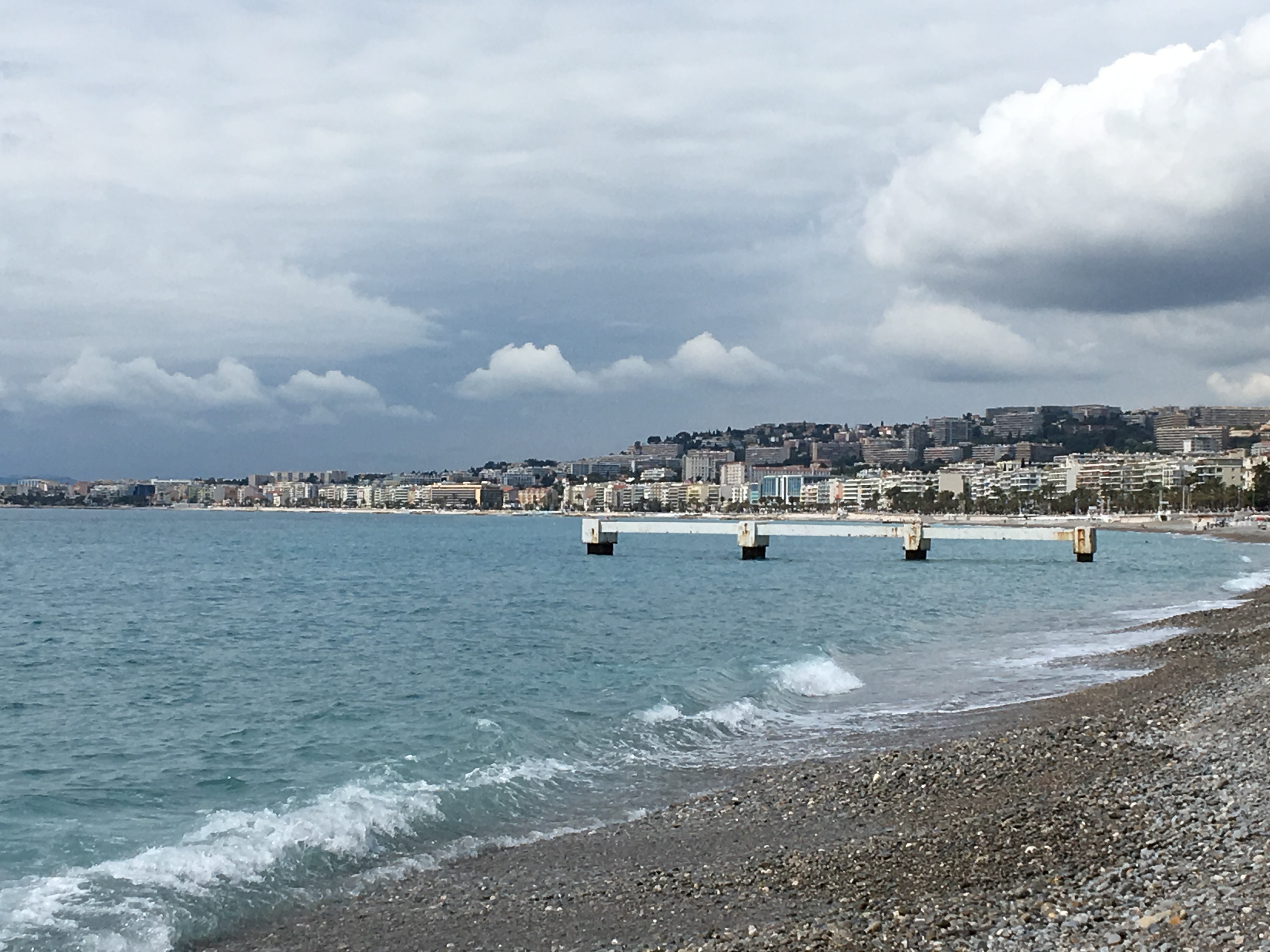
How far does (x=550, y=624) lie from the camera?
29.8m

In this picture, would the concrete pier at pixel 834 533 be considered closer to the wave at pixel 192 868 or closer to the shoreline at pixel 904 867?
the shoreline at pixel 904 867

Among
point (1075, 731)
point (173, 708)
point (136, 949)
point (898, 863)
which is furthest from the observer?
point (173, 708)

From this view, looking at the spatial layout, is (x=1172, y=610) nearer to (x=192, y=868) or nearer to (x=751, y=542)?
(x=192, y=868)

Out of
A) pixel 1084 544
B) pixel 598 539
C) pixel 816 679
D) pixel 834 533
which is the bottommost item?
pixel 1084 544

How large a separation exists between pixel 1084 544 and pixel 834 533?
45.1 feet

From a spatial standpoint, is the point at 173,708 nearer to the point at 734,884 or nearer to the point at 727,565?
the point at 734,884

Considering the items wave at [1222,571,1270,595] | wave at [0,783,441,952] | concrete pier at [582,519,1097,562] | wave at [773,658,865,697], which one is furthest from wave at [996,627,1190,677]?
concrete pier at [582,519,1097,562]

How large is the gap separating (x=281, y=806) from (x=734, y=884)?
534 cm

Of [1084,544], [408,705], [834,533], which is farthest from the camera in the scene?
[1084,544]

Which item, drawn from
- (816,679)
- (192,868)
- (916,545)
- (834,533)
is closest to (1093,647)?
(816,679)

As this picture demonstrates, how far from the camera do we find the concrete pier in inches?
2436

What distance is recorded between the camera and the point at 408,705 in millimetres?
17391

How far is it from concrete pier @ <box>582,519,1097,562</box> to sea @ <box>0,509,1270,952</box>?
15.4 meters

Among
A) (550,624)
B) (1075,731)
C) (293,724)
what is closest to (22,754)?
(293,724)
